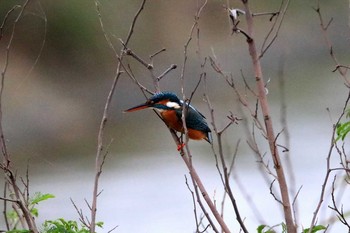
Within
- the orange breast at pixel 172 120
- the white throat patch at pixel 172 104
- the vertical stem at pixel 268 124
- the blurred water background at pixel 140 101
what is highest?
the blurred water background at pixel 140 101

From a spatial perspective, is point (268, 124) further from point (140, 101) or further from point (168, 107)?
point (140, 101)

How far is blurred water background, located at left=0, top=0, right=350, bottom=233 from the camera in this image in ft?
21.5

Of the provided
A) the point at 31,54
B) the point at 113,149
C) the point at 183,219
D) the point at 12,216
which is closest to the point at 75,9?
the point at 31,54

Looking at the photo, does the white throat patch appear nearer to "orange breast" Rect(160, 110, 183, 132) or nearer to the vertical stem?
"orange breast" Rect(160, 110, 183, 132)

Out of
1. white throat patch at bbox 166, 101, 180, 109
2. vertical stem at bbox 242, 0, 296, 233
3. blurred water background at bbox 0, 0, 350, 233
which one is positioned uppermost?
blurred water background at bbox 0, 0, 350, 233

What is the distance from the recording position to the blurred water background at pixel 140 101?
21.5 ft

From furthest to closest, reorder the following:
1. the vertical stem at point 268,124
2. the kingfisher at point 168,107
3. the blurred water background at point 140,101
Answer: the blurred water background at point 140,101 < the kingfisher at point 168,107 < the vertical stem at point 268,124

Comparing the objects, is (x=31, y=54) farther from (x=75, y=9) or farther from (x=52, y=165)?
(x=52, y=165)

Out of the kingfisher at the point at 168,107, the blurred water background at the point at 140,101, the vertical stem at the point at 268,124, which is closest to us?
the vertical stem at the point at 268,124

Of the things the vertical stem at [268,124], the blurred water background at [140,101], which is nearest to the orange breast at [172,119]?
the vertical stem at [268,124]

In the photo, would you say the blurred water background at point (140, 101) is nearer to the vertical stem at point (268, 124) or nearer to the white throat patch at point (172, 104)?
the white throat patch at point (172, 104)

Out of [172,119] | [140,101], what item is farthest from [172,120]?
[140,101]

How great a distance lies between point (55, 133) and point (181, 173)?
195cm

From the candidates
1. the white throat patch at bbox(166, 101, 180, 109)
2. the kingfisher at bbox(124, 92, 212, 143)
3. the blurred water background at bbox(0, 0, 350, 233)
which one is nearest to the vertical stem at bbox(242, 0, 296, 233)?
the kingfisher at bbox(124, 92, 212, 143)
